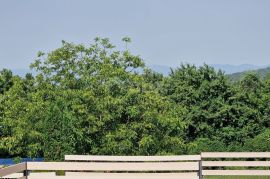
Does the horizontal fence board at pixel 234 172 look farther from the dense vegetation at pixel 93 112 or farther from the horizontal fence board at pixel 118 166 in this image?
the dense vegetation at pixel 93 112

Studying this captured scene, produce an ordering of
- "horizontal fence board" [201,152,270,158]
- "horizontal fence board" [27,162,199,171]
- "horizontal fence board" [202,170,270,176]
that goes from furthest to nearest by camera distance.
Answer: "horizontal fence board" [202,170,270,176] → "horizontal fence board" [201,152,270,158] → "horizontal fence board" [27,162,199,171]

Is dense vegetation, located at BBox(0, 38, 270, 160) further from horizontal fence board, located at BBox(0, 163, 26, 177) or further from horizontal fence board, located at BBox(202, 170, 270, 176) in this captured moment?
horizontal fence board, located at BBox(0, 163, 26, 177)

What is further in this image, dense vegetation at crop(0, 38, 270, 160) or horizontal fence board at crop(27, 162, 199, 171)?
dense vegetation at crop(0, 38, 270, 160)

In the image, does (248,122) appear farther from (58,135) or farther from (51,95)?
(58,135)

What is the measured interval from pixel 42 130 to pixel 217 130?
62.7ft

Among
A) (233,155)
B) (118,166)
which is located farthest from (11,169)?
(233,155)

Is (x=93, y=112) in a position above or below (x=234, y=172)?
above

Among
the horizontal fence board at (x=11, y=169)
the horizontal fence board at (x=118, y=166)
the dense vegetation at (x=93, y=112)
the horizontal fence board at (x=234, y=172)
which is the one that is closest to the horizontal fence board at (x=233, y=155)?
the horizontal fence board at (x=234, y=172)

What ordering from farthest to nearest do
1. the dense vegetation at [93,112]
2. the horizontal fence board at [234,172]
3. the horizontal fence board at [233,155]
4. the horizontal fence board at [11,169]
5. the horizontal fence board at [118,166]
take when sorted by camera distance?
1. the dense vegetation at [93,112]
2. the horizontal fence board at [234,172]
3. the horizontal fence board at [233,155]
4. the horizontal fence board at [118,166]
5. the horizontal fence board at [11,169]

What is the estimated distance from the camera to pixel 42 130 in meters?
23.7

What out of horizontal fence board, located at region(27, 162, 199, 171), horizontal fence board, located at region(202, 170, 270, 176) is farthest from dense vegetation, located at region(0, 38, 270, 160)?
horizontal fence board, located at region(27, 162, 199, 171)

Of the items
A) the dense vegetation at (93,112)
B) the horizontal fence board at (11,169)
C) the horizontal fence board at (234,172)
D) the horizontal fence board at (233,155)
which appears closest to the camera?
the horizontal fence board at (11,169)

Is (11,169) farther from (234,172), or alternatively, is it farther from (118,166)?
(234,172)

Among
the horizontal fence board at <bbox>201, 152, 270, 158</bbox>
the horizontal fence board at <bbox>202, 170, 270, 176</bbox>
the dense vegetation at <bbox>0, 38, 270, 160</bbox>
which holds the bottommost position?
the horizontal fence board at <bbox>202, 170, 270, 176</bbox>
